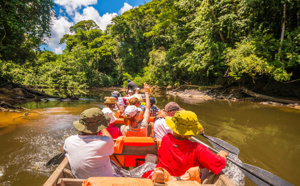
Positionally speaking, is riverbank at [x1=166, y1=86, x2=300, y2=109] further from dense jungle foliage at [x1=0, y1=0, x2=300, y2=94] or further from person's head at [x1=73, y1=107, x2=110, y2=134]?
→ person's head at [x1=73, y1=107, x2=110, y2=134]

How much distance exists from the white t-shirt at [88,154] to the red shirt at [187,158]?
25.6 inches

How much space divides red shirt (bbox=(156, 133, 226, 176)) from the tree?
24.0 feet

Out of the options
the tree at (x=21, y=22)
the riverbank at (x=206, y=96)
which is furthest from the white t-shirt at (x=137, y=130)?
the riverbank at (x=206, y=96)

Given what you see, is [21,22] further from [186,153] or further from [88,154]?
[186,153]

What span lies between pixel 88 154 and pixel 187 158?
0.98 meters

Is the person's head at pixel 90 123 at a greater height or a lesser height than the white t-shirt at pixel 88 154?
greater

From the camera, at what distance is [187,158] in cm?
153

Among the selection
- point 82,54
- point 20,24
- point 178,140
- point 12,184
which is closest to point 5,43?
point 20,24

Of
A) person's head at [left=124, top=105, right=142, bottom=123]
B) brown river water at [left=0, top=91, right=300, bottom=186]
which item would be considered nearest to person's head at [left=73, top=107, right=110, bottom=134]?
person's head at [left=124, top=105, right=142, bottom=123]

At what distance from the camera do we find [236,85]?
562 inches

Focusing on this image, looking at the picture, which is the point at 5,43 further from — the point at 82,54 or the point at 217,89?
the point at 82,54

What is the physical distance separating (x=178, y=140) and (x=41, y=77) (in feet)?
41.5

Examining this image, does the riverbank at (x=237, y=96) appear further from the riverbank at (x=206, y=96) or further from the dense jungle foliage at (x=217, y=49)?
the dense jungle foliage at (x=217, y=49)

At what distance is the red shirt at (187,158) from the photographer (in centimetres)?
150
